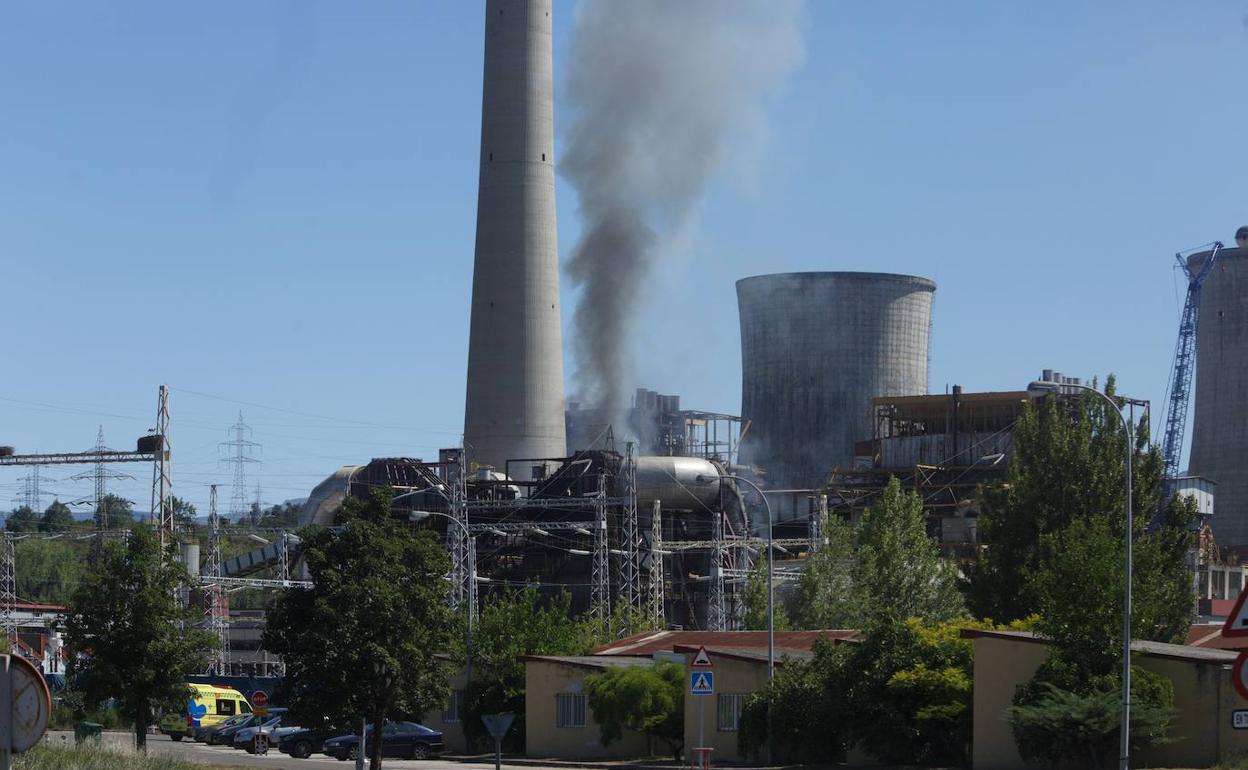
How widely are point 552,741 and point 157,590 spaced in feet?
42.3

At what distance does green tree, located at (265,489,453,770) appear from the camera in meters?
34.5

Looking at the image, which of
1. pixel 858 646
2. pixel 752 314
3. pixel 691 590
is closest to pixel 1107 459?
pixel 858 646

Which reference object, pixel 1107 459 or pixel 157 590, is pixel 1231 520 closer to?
pixel 1107 459

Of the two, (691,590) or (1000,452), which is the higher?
(1000,452)

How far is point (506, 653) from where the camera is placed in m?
50.4

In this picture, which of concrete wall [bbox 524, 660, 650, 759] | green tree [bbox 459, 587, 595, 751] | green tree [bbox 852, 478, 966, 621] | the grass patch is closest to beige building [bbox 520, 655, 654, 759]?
concrete wall [bbox 524, 660, 650, 759]

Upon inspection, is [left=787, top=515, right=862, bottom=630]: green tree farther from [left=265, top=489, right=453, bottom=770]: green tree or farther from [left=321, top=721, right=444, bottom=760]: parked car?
[left=265, top=489, right=453, bottom=770]: green tree

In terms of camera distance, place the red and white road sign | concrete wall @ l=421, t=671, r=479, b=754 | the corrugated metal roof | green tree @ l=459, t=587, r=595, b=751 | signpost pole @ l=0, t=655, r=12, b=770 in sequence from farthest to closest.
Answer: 1. concrete wall @ l=421, t=671, r=479, b=754
2. green tree @ l=459, t=587, r=595, b=751
3. the corrugated metal roof
4. signpost pole @ l=0, t=655, r=12, b=770
5. the red and white road sign

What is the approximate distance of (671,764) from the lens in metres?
42.7

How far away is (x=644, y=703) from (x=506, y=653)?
26.5ft

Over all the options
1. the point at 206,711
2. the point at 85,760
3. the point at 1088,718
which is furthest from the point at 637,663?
the point at 206,711

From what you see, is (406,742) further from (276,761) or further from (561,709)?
(561,709)

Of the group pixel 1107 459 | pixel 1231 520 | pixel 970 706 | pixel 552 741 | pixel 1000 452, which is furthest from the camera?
pixel 1231 520

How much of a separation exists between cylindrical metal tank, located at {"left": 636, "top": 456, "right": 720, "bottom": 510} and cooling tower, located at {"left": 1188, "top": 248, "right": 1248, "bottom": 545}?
44.7 metres
